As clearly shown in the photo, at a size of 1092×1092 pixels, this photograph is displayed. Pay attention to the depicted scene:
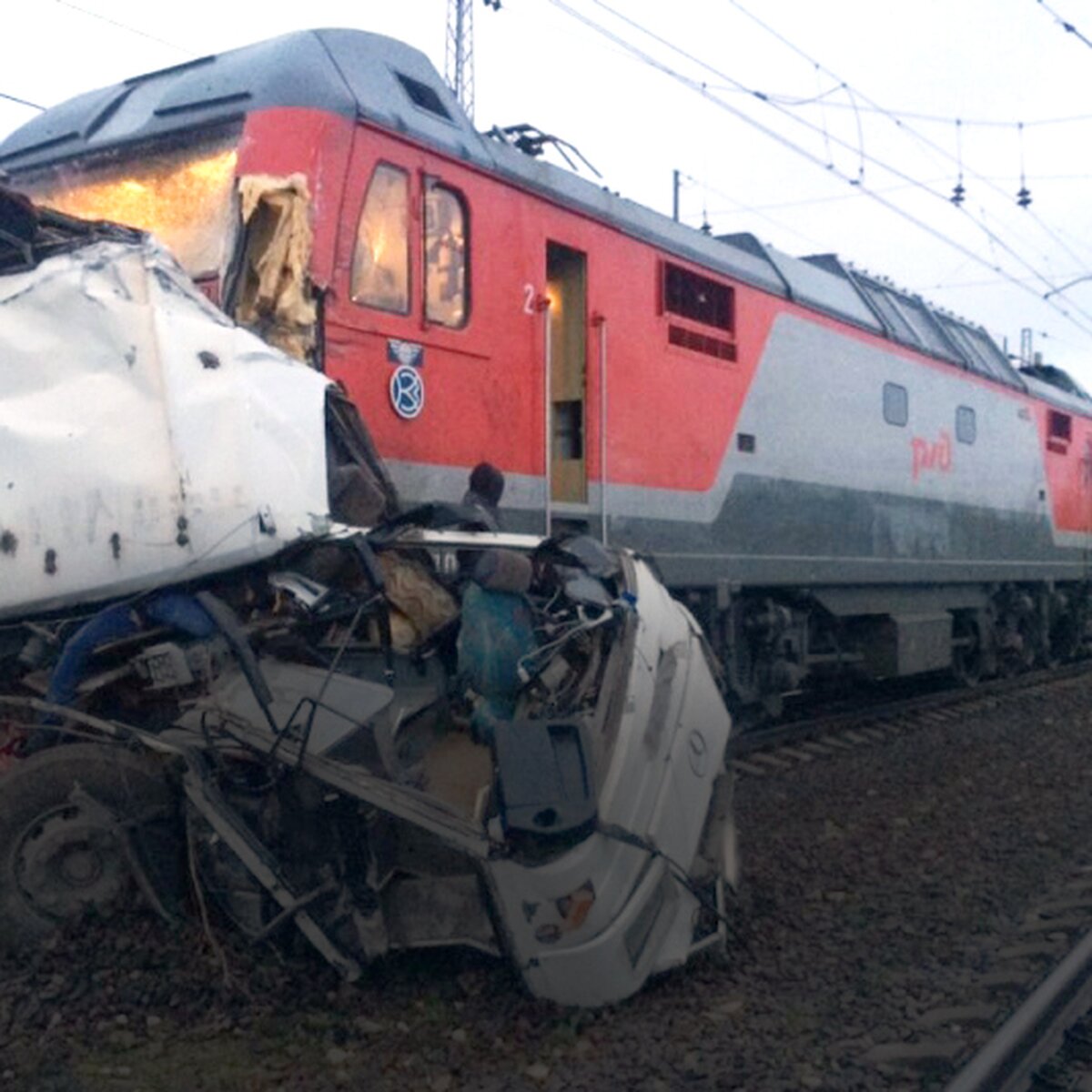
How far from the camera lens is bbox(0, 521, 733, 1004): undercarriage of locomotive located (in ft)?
14.6

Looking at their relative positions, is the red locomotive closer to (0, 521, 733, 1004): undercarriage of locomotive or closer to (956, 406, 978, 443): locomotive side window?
(956, 406, 978, 443): locomotive side window

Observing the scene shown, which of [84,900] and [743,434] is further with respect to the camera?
[743,434]

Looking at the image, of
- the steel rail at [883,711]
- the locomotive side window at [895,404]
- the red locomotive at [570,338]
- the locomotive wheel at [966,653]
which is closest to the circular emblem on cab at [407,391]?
the red locomotive at [570,338]

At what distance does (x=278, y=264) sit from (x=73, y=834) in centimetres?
280

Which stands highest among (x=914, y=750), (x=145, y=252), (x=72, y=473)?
(x=145, y=252)

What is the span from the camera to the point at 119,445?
5008 millimetres

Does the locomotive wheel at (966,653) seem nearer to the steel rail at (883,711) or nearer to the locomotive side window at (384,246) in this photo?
the steel rail at (883,711)

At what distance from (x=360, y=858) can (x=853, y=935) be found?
→ 220 centimetres

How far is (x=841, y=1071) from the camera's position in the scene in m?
4.37

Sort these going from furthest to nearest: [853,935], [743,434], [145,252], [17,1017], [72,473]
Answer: [743,434], [853,935], [145,252], [72,473], [17,1017]

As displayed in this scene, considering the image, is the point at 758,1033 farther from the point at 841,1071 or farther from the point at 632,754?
the point at 632,754

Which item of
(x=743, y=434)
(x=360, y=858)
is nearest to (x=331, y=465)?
(x=360, y=858)

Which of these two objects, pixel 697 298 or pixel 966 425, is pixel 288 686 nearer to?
pixel 697 298

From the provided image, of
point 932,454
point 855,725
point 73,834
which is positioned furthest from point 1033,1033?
point 932,454
